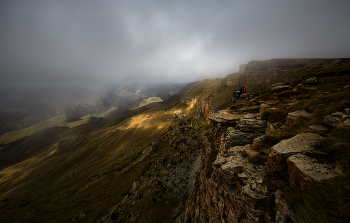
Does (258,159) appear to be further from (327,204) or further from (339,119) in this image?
(339,119)

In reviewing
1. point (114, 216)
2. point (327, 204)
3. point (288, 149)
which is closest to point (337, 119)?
point (288, 149)

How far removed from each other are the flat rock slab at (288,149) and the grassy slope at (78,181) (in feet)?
140

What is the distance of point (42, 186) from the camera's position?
2854 inches

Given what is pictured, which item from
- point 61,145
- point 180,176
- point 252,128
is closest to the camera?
point 252,128

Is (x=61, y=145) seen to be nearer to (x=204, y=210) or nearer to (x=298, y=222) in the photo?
(x=204, y=210)

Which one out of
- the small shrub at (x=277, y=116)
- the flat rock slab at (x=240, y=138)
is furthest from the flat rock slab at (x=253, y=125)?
the small shrub at (x=277, y=116)

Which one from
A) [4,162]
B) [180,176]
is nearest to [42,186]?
[180,176]

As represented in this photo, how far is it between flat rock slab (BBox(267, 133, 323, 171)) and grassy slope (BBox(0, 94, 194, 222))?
42.6 meters

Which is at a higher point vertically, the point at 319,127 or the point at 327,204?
the point at 319,127

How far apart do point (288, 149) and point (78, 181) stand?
86.3 m

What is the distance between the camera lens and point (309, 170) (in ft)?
15.6

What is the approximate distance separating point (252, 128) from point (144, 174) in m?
39.2

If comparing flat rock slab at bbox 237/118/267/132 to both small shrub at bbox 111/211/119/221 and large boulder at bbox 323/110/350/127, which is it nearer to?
large boulder at bbox 323/110/350/127

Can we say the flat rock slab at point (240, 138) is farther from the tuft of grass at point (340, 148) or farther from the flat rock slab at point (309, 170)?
the flat rock slab at point (309, 170)
